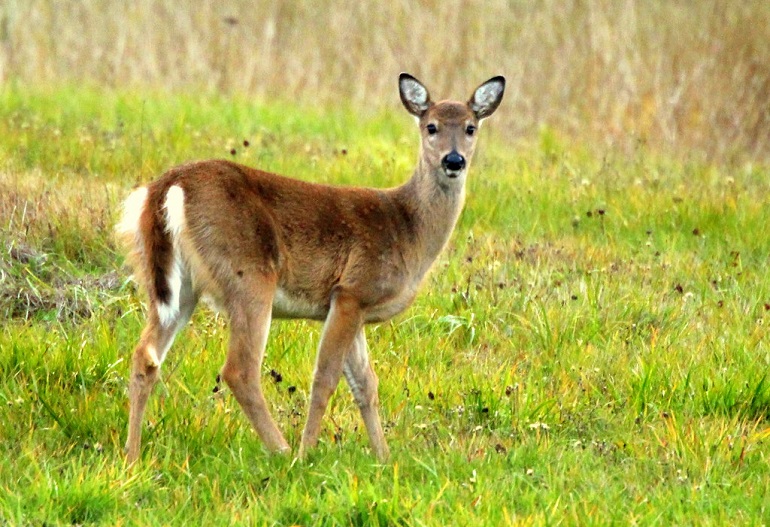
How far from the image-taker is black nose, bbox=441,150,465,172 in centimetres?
564

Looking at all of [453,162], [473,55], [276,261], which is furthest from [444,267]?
[473,55]

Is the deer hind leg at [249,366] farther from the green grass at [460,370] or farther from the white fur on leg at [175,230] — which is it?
the white fur on leg at [175,230]

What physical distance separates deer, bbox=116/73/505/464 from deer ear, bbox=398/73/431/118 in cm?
35

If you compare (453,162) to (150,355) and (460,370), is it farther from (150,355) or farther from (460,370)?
(150,355)

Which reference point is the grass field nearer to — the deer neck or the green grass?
the green grass

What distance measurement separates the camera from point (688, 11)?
12.2m

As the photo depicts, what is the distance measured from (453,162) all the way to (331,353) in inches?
40.3

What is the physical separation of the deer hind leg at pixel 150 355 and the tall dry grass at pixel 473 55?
6.31 m

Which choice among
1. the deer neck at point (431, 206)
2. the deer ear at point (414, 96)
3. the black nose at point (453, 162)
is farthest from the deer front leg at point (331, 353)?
the deer ear at point (414, 96)

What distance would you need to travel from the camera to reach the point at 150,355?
194 inches

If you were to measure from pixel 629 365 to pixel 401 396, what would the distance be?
3.40ft

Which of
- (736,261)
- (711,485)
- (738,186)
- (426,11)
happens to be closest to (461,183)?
(711,485)

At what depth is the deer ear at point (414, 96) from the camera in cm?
606

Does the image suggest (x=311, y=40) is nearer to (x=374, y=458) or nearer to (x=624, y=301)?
(x=624, y=301)
